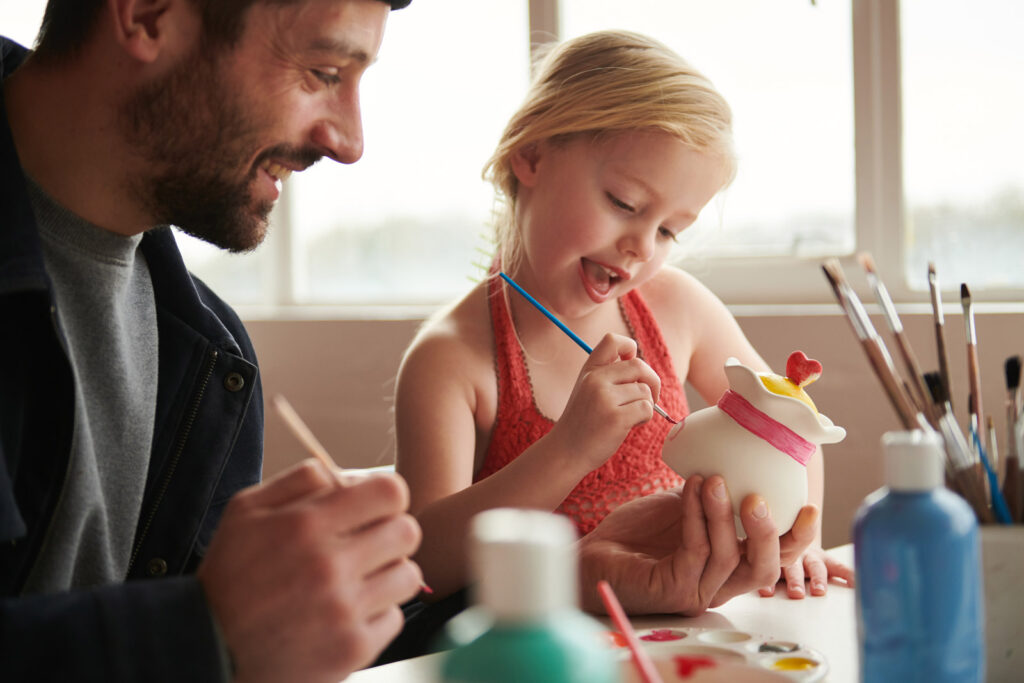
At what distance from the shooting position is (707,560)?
939 mm

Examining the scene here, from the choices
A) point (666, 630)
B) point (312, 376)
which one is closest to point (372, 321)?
point (312, 376)

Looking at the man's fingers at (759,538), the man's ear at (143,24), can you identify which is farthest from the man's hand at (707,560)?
the man's ear at (143,24)

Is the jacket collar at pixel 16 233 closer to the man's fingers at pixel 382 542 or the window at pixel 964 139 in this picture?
the man's fingers at pixel 382 542

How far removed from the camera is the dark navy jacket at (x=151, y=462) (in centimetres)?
66

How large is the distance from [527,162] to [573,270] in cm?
19

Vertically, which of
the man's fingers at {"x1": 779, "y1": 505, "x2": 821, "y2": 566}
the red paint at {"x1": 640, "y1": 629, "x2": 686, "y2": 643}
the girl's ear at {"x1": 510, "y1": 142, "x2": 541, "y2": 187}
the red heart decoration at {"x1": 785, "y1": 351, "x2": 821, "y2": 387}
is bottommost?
the red paint at {"x1": 640, "y1": 629, "x2": 686, "y2": 643}

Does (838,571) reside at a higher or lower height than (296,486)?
lower

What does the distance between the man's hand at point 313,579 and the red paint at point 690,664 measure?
19 cm

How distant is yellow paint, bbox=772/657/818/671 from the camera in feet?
2.43

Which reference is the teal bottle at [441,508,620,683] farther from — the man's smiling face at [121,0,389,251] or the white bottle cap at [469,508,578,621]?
the man's smiling face at [121,0,389,251]

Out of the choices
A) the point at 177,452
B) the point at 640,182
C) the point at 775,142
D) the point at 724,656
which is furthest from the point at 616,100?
the point at 775,142

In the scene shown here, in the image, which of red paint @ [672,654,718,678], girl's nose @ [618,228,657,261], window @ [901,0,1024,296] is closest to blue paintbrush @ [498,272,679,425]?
girl's nose @ [618,228,657,261]

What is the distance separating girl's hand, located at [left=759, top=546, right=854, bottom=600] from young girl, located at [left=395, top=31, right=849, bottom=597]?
273 mm

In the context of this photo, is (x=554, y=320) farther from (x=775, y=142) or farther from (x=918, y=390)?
(x=775, y=142)
